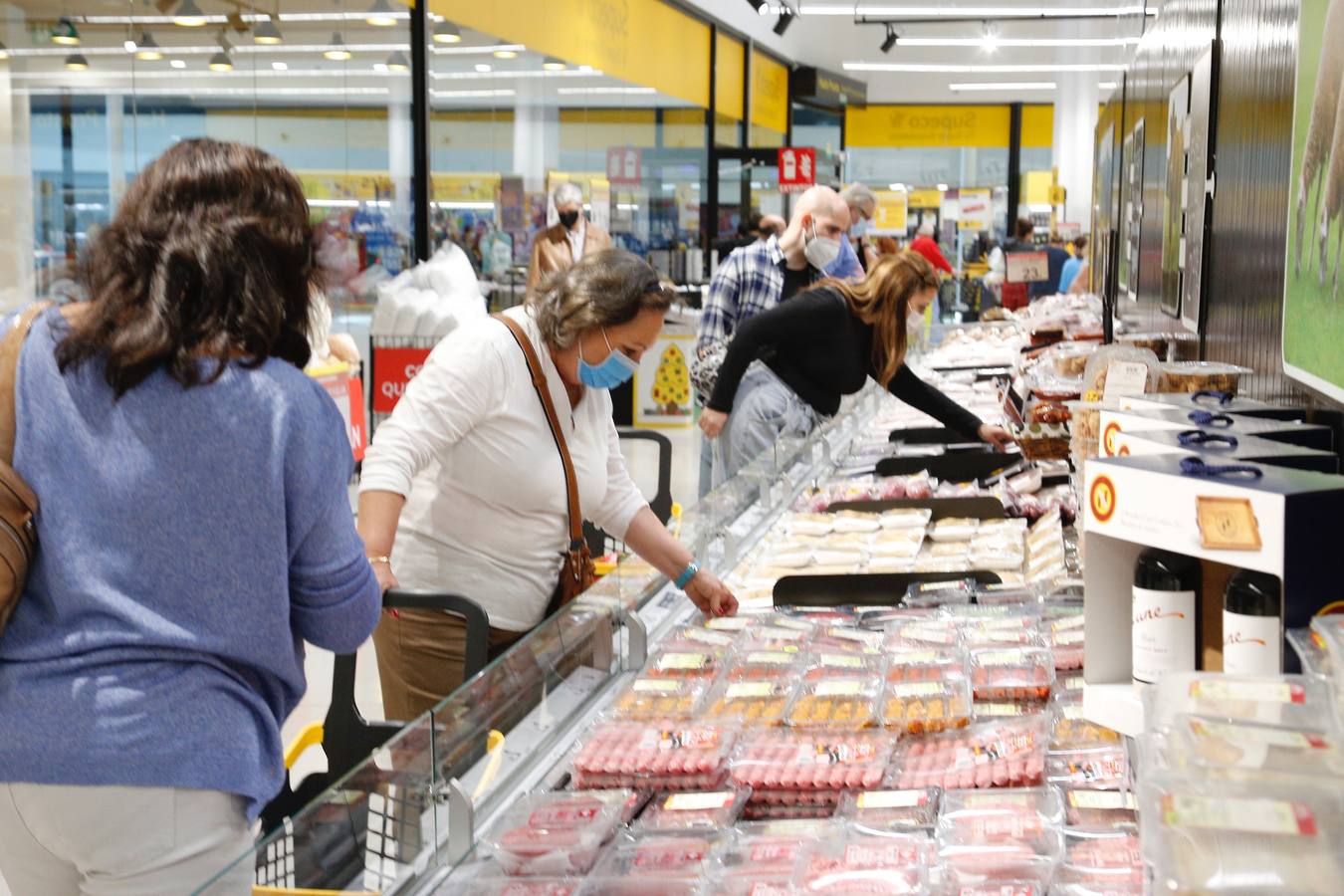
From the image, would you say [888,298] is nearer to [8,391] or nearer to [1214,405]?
Answer: [1214,405]

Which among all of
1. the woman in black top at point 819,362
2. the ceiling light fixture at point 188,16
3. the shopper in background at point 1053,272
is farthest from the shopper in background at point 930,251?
the woman in black top at point 819,362

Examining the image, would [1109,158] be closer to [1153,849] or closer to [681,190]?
[681,190]

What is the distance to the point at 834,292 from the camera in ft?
17.0

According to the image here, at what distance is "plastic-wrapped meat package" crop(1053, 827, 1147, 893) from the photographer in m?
1.82

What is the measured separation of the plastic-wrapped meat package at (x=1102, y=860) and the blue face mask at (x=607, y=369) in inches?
56.8

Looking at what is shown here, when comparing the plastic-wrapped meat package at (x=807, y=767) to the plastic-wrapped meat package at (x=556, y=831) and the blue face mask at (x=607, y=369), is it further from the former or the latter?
the blue face mask at (x=607, y=369)

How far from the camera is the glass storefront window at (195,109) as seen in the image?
20.8 feet

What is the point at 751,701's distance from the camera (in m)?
2.53

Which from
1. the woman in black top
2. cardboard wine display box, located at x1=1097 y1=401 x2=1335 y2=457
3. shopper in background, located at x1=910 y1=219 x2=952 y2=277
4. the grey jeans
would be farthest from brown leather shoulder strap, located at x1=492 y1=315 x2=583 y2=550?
shopper in background, located at x1=910 y1=219 x2=952 y2=277

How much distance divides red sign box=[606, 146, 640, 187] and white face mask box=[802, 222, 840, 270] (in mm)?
7706

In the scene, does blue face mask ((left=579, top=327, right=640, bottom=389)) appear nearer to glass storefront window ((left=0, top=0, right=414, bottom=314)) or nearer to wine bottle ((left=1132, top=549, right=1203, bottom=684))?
wine bottle ((left=1132, top=549, right=1203, bottom=684))

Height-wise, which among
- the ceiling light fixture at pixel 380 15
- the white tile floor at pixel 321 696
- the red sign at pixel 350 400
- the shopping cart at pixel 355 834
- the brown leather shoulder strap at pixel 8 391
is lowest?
the white tile floor at pixel 321 696

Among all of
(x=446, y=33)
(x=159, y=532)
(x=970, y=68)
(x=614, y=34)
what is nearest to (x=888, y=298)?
(x=159, y=532)

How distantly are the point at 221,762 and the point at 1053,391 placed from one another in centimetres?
304
